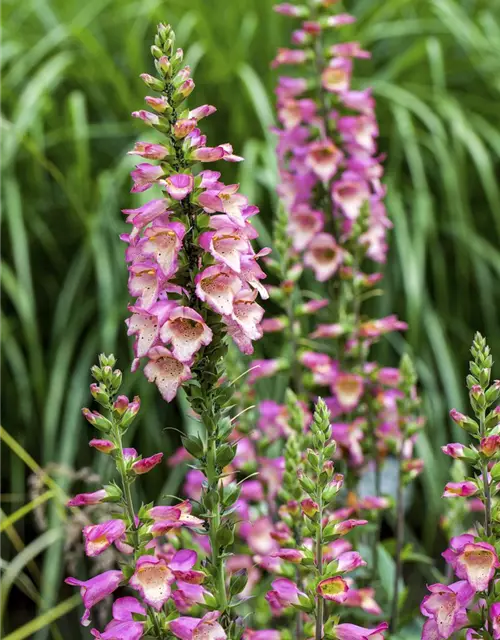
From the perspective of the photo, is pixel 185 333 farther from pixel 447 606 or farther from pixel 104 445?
pixel 447 606

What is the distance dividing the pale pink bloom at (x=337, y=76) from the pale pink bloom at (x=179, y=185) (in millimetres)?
817

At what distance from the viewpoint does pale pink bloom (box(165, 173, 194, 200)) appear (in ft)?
2.35

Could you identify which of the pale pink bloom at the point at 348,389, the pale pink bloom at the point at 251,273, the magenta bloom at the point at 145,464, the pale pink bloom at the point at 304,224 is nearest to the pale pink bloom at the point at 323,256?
the pale pink bloom at the point at 304,224

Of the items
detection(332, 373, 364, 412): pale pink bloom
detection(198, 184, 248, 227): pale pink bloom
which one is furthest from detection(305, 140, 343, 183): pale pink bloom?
detection(198, 184, 248, 227): pale pink bloom

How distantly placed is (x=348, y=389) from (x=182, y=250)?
63cm

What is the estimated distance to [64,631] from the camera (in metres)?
2.16

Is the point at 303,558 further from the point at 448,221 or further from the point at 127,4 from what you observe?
the point at 127,4

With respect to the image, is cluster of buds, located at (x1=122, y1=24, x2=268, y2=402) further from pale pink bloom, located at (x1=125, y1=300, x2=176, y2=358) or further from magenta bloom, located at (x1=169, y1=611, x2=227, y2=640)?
magenta bloom, located at (x1=169, y1=611, x2=227, y2=640)

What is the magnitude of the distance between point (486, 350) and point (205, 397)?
24cm

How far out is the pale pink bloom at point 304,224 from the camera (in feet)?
4.68

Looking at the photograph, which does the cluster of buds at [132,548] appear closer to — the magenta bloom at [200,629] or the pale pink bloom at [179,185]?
the magenta bloom at [200,629]

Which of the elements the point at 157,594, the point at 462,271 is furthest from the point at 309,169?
the point at 462,271

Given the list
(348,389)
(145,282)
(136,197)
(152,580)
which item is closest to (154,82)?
(145,282)

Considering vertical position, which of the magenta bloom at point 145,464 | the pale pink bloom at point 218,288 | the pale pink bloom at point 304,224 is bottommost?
the magenta bloom at point 145,464
